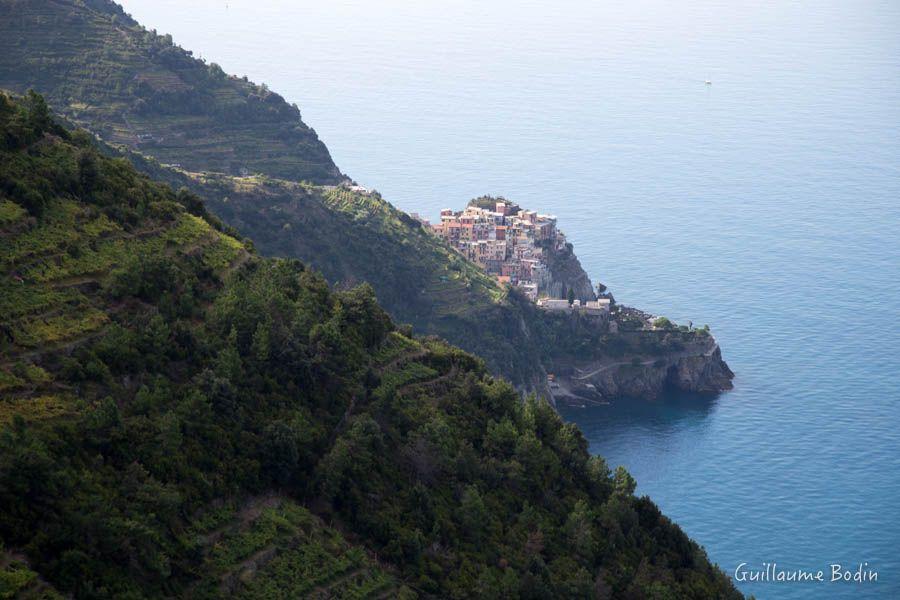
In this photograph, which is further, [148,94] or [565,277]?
[565,277]

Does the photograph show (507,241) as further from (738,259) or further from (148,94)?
(148,94)

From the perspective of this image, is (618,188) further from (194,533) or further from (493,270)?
(194,533)

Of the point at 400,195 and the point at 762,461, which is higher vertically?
the point at 400,195

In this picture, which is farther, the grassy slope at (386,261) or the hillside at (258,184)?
the hillside at (258,184)

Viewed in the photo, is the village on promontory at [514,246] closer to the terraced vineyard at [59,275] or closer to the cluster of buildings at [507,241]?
the cluster of buildings at [507,241]

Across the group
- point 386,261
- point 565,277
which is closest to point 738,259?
point 565,277

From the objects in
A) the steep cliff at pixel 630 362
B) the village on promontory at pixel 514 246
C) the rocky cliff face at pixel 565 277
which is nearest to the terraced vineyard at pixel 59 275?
the steep cliff at pixel 630 362

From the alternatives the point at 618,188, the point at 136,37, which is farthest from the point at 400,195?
the point at 136,37
